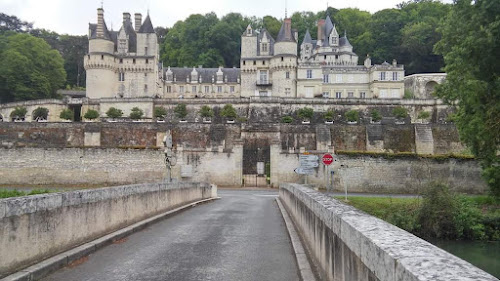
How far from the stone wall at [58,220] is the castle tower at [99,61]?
68.3m

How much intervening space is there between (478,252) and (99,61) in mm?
69834

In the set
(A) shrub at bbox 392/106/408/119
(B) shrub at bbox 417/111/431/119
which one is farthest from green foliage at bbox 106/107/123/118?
(B) shrub at bbox 417/111/431/119

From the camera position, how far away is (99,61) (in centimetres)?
7681

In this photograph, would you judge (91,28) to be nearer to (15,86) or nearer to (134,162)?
(15,86)

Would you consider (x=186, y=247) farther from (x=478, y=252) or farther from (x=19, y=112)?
(x=19, y=112)

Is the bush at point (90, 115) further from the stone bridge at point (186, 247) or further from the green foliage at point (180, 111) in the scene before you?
the stone bridge at point (186, 247)

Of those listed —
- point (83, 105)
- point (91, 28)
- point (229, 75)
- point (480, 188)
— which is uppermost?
point (91, 28)

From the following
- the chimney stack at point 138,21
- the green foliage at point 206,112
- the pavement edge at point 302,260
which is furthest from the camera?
the chimney stack at point 138,21

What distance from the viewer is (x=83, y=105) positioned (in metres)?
73.4

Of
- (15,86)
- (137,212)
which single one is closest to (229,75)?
(15,86)

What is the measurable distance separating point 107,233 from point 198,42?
105 meters

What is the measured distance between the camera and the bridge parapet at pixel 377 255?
286 centimetres

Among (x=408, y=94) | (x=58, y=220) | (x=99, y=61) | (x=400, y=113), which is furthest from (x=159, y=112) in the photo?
(x=58, y=220)

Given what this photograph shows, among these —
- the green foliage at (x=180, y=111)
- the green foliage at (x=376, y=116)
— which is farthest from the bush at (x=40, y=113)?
the green foliage at (x=376, y=116)
